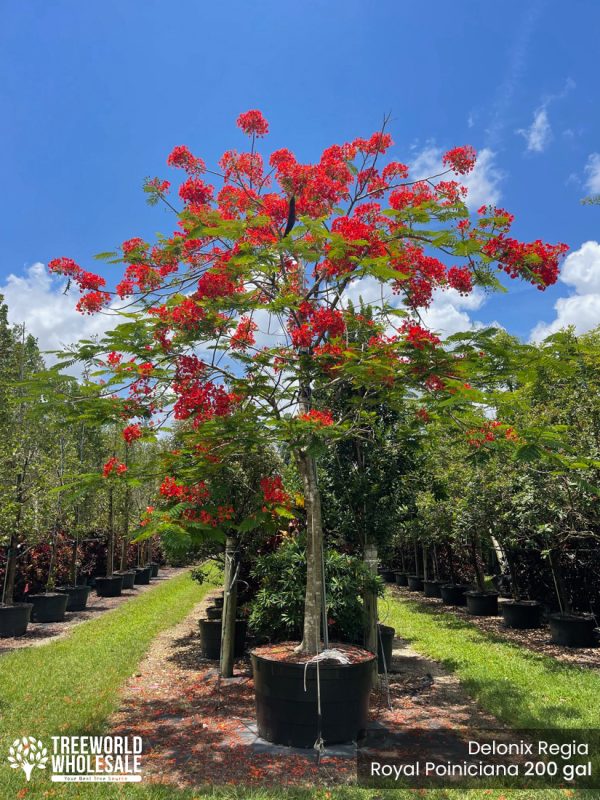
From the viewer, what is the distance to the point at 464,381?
512cm

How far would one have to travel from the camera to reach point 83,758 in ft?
15.4

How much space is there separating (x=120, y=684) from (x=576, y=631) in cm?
773

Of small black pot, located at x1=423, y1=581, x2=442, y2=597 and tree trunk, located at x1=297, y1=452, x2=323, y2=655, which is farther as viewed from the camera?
small black pot, located at x1=423, y1=581, x2=442, y2=597

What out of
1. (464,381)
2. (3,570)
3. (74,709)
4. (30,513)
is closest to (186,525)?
(74,709)

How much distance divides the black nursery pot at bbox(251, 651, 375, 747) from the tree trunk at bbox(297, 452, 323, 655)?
459 mm

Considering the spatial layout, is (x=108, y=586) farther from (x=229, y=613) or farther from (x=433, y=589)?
(x=229, y=613)

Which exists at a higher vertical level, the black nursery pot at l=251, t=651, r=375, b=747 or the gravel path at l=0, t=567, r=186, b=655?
the black nursery pot at l=251, t=651, r=375, b=747

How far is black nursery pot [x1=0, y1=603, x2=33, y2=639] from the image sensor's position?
34.9ft

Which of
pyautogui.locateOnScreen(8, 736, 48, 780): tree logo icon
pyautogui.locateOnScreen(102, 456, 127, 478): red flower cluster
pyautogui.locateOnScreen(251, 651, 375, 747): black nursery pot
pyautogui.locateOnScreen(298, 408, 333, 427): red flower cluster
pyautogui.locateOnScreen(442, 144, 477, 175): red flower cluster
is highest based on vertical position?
pyautogui.locateOnScreen(442, 144, 477, 175): red flower cluster

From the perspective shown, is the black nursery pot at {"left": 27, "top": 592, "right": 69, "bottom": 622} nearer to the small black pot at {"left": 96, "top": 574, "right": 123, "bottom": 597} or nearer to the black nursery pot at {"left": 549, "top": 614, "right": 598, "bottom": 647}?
the small black pot at {"left": 96, "top": 574, "right": 123, "bottom": 597}

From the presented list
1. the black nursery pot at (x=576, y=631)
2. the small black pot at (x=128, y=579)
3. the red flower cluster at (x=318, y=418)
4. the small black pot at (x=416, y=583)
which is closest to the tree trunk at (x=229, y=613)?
the red flower cluster at (x=318, y=418)

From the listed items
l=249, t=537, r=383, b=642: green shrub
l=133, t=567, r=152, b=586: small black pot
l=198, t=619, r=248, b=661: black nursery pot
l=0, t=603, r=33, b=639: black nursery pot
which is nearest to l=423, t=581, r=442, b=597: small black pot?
l=198, t=619, r=248, b=661: black nursery pot

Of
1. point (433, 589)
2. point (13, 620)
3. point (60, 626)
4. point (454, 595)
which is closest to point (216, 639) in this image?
point (13, 620)

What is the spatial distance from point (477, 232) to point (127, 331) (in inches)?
137
